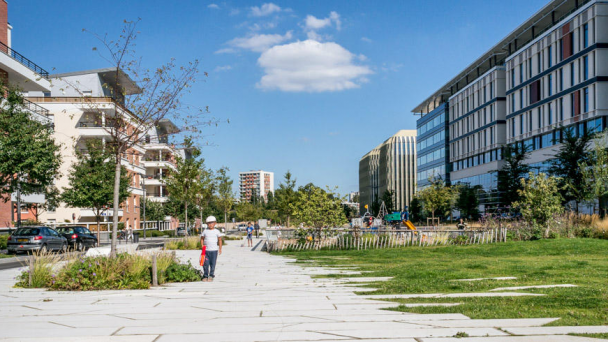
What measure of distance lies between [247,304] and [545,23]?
6032 centimetres

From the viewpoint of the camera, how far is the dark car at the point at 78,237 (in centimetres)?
3127

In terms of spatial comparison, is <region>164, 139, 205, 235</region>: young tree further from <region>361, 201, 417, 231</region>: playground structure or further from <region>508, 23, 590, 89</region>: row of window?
<region>508, 23, 590, 89</region>: row of window

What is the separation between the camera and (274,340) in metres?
6.57

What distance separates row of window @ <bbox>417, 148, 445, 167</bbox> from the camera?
94.8m

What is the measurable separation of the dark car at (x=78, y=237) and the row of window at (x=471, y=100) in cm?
5679

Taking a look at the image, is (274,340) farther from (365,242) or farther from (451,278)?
(365,242)

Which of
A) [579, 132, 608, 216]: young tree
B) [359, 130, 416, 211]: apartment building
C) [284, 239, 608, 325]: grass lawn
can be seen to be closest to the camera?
[284, 239, 608, 325]: grass lawn

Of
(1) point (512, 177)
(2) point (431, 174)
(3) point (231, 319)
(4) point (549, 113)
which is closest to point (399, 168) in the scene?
(2) point (431, 174)

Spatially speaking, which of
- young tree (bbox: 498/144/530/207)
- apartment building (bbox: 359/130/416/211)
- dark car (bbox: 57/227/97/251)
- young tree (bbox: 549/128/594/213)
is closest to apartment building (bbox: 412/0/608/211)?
young tree (bbox: 498/144/530/207)

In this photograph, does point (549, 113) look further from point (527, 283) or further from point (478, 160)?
point (527, 283)

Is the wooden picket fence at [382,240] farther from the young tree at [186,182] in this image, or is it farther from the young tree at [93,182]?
the young tree at [93,182]

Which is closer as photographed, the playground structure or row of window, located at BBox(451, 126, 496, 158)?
the playground structure

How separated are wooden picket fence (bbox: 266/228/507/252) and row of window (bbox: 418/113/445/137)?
6853cm

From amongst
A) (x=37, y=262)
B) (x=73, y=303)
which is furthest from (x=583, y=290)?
(x=37, y=262)
